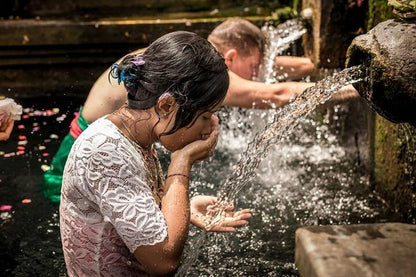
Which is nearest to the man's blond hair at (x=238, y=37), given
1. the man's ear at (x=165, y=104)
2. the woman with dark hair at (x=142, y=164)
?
the woman with dark hair at (x=142, y=164)

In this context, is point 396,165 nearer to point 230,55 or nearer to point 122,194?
point 230,55

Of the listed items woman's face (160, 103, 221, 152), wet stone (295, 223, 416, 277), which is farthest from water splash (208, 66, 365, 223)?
wet stone (295, 223, 416, 277)

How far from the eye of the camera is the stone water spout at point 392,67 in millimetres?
2336

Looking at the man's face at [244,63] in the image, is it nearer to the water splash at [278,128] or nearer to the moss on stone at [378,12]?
the moss on stone at [378,12]

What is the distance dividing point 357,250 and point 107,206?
0.86m

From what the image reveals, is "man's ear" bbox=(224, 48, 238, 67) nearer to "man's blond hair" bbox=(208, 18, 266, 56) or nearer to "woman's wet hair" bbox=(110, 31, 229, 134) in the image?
"man's blond hair" bbox=(208, 18, 266, 56)

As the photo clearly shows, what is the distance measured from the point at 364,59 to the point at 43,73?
5.05 meters

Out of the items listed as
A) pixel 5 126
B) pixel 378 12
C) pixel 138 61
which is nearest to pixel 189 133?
pixel 138 61

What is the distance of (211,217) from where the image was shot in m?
2.73

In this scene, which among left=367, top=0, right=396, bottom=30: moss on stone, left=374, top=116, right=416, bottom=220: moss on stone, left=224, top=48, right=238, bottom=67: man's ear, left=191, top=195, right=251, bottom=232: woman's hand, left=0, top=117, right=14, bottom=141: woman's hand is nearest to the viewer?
left=191, top=195, right=251, bottom=232: woman's hand

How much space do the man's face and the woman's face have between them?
7.01 ft

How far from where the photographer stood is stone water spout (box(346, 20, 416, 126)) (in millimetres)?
2336

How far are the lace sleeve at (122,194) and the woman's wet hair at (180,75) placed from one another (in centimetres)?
21

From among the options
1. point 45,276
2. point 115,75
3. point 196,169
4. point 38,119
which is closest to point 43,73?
point 38,119
